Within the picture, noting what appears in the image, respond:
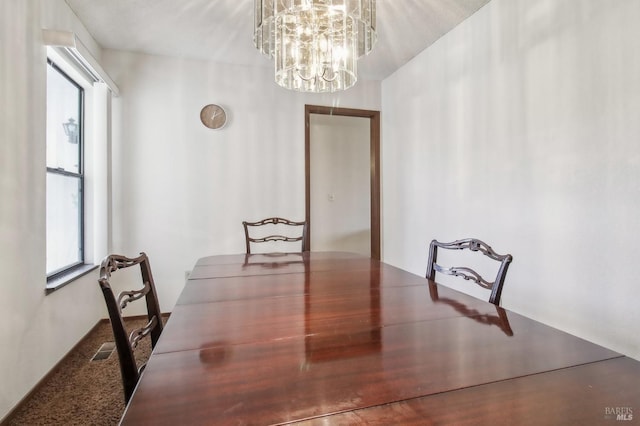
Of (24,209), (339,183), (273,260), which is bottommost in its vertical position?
(273,260)

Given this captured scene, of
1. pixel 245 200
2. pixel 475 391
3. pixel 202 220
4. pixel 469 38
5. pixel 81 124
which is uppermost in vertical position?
pixel 469 38

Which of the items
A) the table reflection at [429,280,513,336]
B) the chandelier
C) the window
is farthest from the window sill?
the table reflection at [429,280,513,336]

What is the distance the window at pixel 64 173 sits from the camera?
7.07ft

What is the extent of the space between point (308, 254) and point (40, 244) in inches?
65.7

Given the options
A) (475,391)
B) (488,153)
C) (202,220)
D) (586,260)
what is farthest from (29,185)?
(586,260)

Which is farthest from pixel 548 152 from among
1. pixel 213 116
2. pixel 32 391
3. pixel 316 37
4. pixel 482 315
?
pixel 32 391

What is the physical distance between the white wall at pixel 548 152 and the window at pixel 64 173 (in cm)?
305

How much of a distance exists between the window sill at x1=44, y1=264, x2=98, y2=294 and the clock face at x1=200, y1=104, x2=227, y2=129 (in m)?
1.66

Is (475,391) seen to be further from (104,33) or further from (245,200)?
(104,33)

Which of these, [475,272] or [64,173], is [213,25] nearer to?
[64,173]

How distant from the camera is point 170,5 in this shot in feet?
7.21

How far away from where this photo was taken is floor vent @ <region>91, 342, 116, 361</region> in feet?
7.21

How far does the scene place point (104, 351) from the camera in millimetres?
2295

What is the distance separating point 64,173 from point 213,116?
4.43ft
